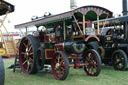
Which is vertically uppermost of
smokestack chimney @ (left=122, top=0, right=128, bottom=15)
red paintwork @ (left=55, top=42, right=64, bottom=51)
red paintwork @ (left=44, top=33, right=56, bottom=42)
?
smokestack chimney @ (left=122, top=0, right=128, bottom=15)

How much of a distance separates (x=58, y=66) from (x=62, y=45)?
0.53 metres

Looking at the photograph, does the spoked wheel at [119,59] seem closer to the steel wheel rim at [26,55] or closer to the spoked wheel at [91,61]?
the spoked wheel at [91,61]

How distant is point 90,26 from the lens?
5289 mm

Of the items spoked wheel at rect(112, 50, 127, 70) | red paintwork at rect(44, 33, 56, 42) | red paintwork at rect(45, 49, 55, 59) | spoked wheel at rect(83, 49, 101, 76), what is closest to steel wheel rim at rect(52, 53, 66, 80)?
red paintwork at rect(45, 49, 55, 59)

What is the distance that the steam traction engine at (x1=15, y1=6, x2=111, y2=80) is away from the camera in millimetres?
4883

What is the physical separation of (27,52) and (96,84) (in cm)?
248

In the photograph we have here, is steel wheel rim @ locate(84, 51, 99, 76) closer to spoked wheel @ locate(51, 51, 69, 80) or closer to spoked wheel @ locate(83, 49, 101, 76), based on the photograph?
spoked wheel @ locate(83, 49, 101, 76)

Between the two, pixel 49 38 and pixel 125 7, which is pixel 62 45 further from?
pixel 125 7

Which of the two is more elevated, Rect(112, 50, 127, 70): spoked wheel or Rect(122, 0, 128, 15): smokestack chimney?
Rect(122, 0, 128, 15): smokestack chimney

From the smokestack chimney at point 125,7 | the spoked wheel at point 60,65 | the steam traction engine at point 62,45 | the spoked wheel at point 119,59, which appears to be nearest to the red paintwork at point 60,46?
the steam traction engine at point 62,45

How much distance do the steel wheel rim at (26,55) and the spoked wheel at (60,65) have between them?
88cm

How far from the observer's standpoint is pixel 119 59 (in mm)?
6387

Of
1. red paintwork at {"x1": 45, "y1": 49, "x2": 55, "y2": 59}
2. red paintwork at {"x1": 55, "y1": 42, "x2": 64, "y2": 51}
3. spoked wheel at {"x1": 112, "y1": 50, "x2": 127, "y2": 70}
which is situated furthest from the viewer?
spoked wheel at {"x1": 112, "y1": 50, "x2": 127, "y2": 70}

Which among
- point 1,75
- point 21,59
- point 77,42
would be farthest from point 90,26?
point 1,75
